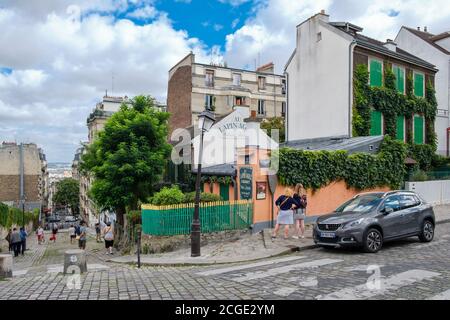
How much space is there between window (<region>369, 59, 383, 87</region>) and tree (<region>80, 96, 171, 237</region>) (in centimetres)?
1328

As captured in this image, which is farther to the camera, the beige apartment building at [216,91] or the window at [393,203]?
the beige apartment building at [216,91]

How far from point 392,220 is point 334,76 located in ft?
51.8

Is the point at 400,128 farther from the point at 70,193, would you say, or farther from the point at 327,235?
the point at 70,193

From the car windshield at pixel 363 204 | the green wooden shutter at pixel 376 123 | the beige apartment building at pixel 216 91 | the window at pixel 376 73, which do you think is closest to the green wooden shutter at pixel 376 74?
the window at pixel 376 73

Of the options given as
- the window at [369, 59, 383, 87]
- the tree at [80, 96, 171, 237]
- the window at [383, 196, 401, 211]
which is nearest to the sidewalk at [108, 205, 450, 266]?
the window at [383, 196, 401, 211]

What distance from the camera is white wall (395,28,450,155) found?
29516mm

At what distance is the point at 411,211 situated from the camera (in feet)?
37.4

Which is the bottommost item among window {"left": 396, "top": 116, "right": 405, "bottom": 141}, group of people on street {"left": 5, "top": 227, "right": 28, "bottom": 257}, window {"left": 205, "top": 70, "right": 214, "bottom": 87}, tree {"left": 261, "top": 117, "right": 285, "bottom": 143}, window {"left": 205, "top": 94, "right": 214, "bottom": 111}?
group of people on street {"left": 5, "top": 227, "right": 28, "bottom": 257}

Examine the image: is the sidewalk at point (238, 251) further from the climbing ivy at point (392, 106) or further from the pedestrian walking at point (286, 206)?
the climbing ivy at point (392, 106)

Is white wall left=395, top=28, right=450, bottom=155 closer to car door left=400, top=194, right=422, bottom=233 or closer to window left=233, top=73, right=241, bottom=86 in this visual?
window left=233, top=73, right=241, bottom=86

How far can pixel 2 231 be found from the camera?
26.8 metres

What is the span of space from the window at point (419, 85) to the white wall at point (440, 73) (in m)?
3.02

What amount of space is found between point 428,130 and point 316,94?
9.08 metres

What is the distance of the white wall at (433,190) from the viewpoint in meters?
20.5
